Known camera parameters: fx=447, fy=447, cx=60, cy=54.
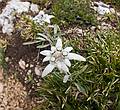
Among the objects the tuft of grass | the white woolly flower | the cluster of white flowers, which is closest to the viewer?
the tuft of grass

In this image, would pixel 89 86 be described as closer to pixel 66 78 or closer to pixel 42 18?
pixel 66 78

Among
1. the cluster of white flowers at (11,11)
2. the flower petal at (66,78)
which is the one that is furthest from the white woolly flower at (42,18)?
the flower petal at (66,78)

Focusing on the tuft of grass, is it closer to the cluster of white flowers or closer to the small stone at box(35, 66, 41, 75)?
the small stone at box(35, 66, 41, 75)

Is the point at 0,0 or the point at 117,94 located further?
the point at 0,0

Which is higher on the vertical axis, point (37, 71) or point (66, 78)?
point (66, 78)

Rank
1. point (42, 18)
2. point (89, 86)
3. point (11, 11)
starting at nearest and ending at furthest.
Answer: point (89, 86)
point (42, 18)
point (11, 11)

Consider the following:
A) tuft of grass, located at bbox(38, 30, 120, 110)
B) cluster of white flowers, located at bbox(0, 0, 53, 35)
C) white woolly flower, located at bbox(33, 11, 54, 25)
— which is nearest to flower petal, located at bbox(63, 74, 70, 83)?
tuft of grass, located at bbox(38, 30, 120, 110)

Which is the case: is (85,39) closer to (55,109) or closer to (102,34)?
(102,34)

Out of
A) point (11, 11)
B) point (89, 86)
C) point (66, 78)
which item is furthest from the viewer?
point (11, 11)

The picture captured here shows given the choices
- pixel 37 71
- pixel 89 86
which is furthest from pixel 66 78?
pixel 37 71

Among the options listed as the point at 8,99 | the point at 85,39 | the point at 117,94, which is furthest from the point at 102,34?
the point at 8,99

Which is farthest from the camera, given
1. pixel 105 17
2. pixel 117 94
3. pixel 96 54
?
pixel 105 17
